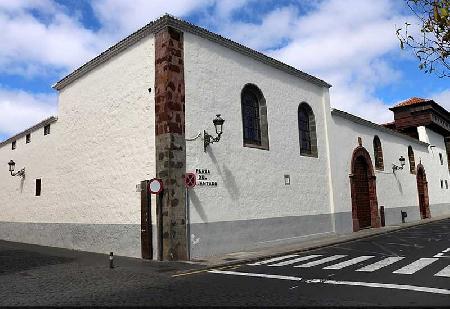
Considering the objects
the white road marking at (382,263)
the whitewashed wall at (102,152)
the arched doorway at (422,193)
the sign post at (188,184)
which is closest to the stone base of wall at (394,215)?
the arched doorway at (422,193)

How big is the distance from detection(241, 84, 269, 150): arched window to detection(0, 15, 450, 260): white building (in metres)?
0.06

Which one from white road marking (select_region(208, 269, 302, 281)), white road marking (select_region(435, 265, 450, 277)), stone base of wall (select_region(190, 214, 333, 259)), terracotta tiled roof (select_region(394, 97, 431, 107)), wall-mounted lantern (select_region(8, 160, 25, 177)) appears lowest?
white road marking (select_region(208, 269, 302, 281))

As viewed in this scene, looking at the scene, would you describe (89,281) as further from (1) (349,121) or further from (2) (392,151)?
(2) (392,151)

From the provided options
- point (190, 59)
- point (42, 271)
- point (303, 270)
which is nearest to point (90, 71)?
point (190, 59)

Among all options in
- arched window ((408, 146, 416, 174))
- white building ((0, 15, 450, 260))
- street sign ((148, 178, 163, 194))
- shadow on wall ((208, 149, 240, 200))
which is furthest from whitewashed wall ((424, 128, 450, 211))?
street sign ((148, 178, 163, 194))

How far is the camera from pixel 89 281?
8789 mm

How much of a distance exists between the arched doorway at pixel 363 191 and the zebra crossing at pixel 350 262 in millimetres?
9597

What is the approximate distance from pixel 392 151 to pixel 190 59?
18.7 m

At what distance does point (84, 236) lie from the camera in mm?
15000

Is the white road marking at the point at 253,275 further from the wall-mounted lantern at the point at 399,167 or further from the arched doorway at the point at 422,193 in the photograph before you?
the arched doorway at the point at 422,193

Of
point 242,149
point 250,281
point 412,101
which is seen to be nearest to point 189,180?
point 242,149

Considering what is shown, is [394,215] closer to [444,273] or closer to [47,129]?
[444,273]

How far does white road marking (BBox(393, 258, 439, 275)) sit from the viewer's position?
878cm

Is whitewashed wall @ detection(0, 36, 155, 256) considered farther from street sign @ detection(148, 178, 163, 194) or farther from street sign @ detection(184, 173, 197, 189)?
street sign @ detection(184, 173, 197, 189)
